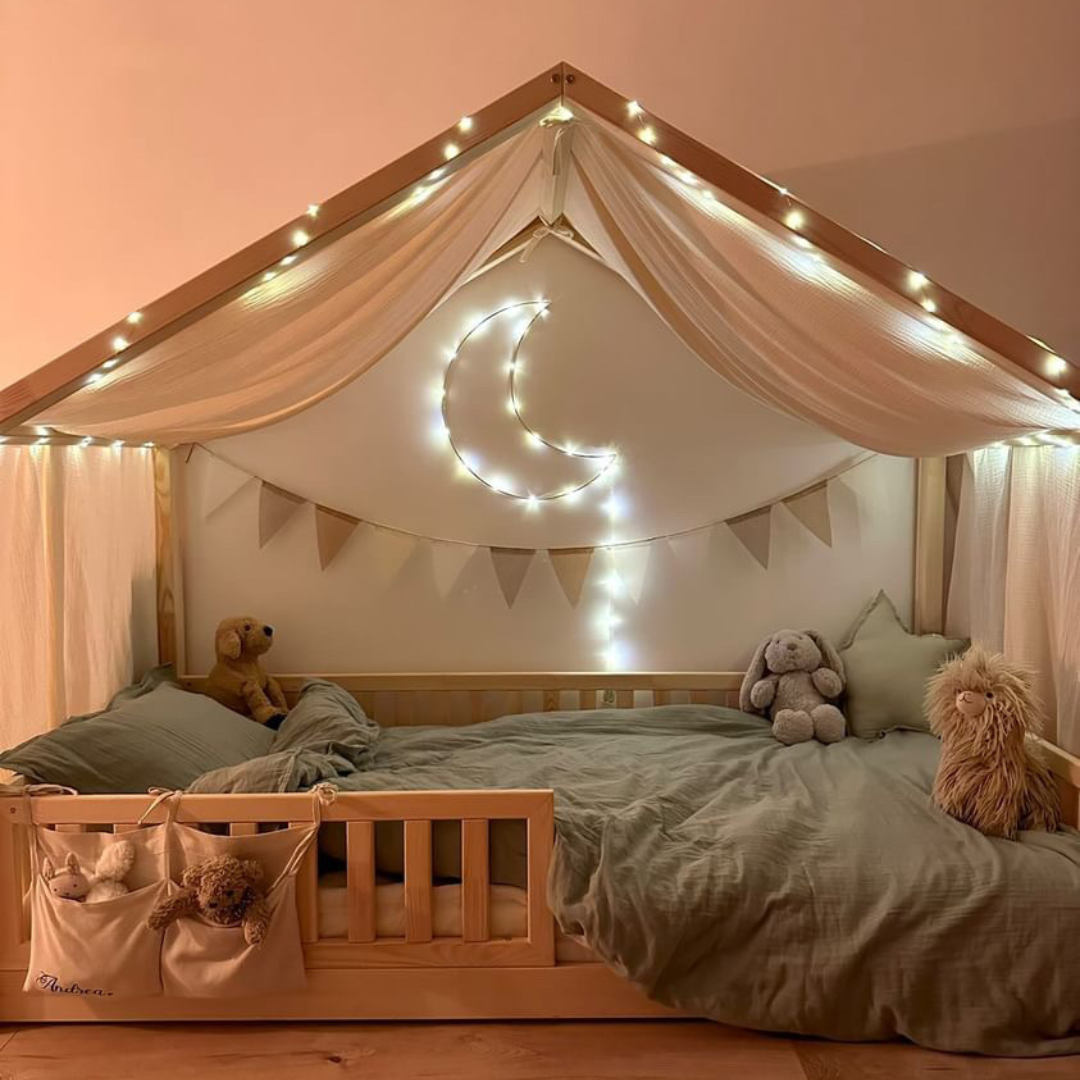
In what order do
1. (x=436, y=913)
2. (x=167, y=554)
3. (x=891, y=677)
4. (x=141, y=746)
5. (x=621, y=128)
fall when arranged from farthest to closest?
(x=167, y=554)
(x=891, y=677)
(x=141, y=746)
(x=436, y=913)
(x=621, y=128)

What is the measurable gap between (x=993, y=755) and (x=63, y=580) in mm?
2055

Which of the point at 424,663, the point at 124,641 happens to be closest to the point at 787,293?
the point at 424,663

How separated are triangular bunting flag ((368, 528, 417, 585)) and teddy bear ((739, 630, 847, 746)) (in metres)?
1.06

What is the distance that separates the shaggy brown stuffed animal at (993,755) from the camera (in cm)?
206

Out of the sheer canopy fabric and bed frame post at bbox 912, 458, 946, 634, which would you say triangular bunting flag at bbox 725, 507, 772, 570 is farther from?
the sheer canopy fabric

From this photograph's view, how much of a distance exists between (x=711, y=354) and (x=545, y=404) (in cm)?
61

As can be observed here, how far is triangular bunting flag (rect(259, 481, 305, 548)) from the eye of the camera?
3012mm

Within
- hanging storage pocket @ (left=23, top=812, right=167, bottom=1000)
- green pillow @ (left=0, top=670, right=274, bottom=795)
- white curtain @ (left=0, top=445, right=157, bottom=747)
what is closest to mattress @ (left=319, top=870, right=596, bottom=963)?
hanging storage pocket @ (left=23, top=812, right=167, bottom=1000)

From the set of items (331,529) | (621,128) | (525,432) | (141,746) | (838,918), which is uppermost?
(621,128)

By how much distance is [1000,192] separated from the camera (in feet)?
9.43

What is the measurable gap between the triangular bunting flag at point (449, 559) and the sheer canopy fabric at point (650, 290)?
748 millimetres

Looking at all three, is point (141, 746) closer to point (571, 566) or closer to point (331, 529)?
point (331, 529)

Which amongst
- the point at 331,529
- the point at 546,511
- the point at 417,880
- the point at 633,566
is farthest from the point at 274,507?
the point at 417,880

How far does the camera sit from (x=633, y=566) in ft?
10.1
